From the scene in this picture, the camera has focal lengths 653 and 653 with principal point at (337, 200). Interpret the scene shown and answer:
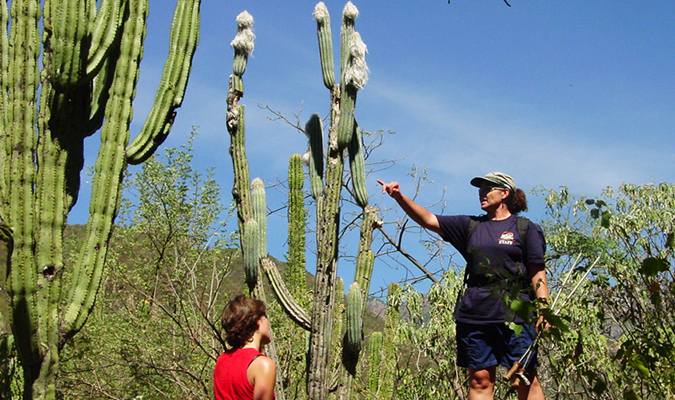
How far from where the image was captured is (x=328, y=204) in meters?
6.77

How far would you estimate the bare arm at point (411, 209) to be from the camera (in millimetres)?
3434

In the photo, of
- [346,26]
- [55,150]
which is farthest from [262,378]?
[346,26]

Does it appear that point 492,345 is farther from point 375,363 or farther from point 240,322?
point 375,363

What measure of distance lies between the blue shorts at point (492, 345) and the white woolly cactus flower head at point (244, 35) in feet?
15.7

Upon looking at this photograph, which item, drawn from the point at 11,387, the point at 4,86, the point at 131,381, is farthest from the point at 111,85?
the point at 131,381

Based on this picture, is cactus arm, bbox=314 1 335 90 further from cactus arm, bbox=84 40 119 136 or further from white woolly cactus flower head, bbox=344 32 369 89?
cactus arm, bbox=84 40 119 136

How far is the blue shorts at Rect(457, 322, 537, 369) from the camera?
122 inches

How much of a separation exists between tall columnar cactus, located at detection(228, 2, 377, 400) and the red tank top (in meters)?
3.88

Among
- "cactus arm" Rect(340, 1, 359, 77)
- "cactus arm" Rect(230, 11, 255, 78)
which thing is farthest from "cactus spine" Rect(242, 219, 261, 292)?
"cactus arm" Rect(340, 1, 359, 77)

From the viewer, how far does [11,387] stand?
547 cm

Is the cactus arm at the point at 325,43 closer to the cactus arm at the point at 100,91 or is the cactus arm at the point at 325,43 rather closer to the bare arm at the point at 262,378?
the cactus arm at the point at 100,91

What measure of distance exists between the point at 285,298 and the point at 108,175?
337cm

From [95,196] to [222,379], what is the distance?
1.69 metres

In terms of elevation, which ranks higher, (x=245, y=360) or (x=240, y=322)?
(x=240, y=322)
